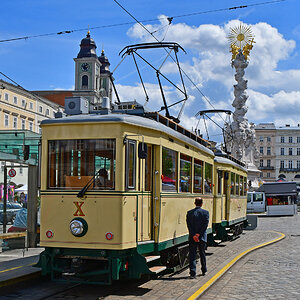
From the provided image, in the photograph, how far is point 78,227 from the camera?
8461 mm

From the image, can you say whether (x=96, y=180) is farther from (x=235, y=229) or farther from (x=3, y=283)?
(x=235, y=229)

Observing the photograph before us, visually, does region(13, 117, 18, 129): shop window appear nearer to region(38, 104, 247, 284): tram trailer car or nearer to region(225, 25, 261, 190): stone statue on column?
region(225, 25, 261, 190): stone statue on column

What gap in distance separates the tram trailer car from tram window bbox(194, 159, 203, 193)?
2631mm

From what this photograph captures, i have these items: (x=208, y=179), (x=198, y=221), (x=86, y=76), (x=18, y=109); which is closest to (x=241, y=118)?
(x=18, y=109)

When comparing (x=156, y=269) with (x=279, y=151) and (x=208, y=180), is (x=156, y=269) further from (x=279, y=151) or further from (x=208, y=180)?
(x=279, y=151)

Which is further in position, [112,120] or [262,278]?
[262,278]

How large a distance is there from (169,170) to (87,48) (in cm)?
11075

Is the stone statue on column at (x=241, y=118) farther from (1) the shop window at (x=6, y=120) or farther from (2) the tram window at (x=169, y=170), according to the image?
(2) the tram window at (x=169, y=170)

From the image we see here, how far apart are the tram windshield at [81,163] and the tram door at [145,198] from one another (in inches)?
25.7

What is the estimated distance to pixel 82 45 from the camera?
117 metres

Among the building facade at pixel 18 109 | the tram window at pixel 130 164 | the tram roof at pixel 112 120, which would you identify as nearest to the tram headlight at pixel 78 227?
the tram window at pixel 130 164

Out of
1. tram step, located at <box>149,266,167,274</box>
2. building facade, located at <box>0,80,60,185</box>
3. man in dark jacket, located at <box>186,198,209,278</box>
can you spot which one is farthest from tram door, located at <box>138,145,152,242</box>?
building facade, located at <box>0,80,60,185</box>

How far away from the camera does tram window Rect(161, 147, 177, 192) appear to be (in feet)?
31.8

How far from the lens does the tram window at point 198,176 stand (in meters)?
12.2
